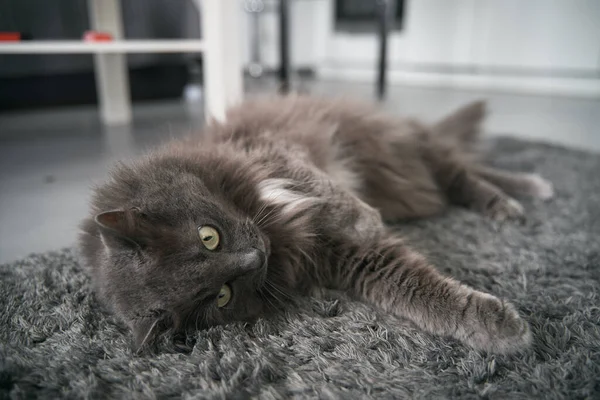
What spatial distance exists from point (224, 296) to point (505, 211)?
3.66 feet

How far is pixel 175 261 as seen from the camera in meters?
0.91

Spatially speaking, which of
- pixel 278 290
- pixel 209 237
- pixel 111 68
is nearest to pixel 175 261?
pixel 209 237

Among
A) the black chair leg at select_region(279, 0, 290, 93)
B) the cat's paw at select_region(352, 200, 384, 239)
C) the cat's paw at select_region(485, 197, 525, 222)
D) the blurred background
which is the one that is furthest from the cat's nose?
the black chair leg at select_region(279, 0, 290, 93)

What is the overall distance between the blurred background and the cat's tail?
38 cm

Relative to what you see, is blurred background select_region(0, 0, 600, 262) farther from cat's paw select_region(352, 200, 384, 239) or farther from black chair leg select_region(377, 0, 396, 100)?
cat's paw select_region(352, 200, 384, 239)

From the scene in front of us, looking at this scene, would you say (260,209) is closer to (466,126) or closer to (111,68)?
(466,126)

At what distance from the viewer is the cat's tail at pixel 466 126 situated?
6.57 ft

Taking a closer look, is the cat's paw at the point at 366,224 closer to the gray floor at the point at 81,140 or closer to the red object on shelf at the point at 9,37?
the gray floor at the point at 81,140

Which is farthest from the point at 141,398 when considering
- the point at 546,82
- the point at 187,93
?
the point at 546,82

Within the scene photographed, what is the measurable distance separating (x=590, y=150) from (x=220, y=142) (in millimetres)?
2221

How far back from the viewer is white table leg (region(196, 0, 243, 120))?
2.17 metres

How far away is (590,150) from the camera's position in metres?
2.49

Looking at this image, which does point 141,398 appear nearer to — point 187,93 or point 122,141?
point 122,141

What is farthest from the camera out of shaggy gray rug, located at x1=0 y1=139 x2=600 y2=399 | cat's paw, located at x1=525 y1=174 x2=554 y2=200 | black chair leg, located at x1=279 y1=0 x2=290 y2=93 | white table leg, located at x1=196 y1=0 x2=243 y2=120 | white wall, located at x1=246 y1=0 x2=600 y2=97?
white wall, located at x1=246 y1=0 x2=600 y2=97
